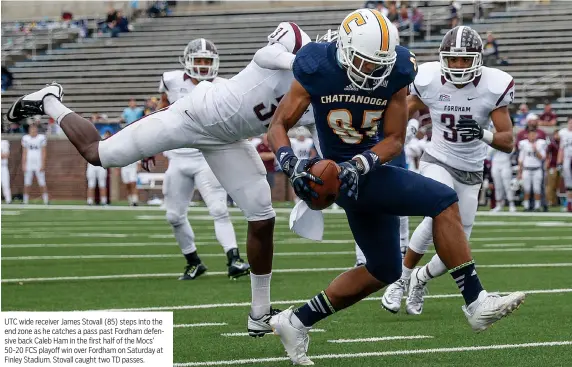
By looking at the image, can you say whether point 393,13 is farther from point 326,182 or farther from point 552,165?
point 326,182

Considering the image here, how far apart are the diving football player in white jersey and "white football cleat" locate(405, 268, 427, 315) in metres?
1.12

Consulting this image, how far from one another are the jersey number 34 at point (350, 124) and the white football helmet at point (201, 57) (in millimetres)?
3727

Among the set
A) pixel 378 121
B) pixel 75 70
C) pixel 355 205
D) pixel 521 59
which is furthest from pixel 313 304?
pixel 75 70

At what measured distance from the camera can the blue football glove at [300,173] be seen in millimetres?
4621

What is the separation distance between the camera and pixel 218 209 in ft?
28.7

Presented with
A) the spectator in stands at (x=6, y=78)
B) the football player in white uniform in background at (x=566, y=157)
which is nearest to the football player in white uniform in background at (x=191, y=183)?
the football player in white uniform in background at (x=566, y=157)

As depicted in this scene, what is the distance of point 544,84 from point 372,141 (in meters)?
19.0

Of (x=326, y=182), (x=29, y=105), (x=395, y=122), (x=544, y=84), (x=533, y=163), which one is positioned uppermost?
(x=395, y=122)

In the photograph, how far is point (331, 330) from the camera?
5.97 m

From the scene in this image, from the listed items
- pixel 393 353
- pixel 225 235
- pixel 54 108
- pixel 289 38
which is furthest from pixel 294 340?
pixel 225 235

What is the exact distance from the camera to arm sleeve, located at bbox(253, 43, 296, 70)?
18.1 ft

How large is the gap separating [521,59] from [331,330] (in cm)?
1926

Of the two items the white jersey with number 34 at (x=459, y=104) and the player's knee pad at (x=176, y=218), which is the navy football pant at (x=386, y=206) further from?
the player's knee pad at (x=176, y=218)

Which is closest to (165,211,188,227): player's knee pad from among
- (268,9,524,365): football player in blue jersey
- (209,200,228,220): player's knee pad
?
(209,200,228,220): player's knee pad
